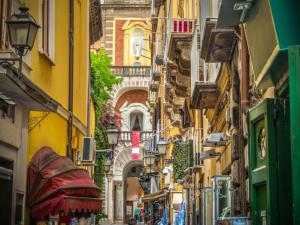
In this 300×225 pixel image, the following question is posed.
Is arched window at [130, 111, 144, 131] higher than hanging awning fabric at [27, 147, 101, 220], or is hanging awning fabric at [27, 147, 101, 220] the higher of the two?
arched window at [130, 111, 144, 131]

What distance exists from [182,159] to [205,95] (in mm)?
9296

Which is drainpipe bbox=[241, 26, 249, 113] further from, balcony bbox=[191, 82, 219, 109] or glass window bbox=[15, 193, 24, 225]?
balcony bbox=[191, 82, 219, 109]

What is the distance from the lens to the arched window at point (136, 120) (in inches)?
2452

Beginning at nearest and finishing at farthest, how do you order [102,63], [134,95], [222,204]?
[222,204], [102,63], [134,95]

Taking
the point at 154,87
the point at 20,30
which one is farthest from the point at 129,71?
the point at 20,30

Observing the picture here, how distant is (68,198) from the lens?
1173 cm

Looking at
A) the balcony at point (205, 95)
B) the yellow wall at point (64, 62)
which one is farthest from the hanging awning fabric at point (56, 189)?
the balcony at point (205, 95)

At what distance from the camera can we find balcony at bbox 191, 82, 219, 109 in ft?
51.2

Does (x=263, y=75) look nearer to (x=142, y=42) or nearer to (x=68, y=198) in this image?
(x=68, y=198)

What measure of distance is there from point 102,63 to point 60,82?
19.8 meters

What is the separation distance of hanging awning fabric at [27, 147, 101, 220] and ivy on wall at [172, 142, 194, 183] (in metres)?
11.6

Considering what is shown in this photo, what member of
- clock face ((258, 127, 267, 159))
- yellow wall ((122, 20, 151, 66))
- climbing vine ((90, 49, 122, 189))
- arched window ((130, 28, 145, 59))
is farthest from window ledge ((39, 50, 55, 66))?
arched window ((130, 28, 145, 59))

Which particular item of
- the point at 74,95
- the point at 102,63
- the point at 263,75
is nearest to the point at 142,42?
the point at 102,63

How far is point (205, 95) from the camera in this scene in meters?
16.1
